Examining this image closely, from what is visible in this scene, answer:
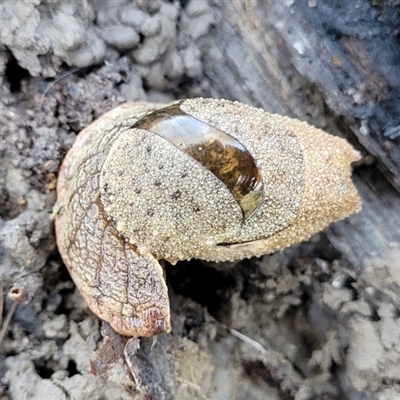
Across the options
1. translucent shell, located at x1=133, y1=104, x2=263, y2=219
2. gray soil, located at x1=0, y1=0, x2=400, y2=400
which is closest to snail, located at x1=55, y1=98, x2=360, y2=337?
translucent shell, located at x1=133, y1=104, x2=263, y2=219

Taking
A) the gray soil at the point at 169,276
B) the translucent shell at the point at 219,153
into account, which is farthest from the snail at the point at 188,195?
the gray soil at the point at 169,276

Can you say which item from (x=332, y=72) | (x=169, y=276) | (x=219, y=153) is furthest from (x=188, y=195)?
(x=332, y=72)

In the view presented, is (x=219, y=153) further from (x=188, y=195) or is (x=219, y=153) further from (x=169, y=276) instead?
(x=169, y=276)

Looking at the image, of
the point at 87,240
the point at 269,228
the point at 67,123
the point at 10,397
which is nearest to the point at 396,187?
the point at 269,228

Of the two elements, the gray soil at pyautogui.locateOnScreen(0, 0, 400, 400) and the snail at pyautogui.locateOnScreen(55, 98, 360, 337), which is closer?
the snail at pyautogui.locateOnScreen(55, 98, 360, 337)

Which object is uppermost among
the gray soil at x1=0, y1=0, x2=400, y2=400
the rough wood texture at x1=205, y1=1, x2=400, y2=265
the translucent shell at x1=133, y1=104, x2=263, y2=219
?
the rough wood texture at x1=205, y1=1, x2=400, y2=265

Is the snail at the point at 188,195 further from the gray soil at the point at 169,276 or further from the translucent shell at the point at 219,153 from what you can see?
the gray soil at the point at 169,276

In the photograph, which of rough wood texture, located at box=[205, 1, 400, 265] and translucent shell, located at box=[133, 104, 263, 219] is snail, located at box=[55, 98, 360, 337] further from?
rough wood texture, located at box=[205, 1, 400, 265]
